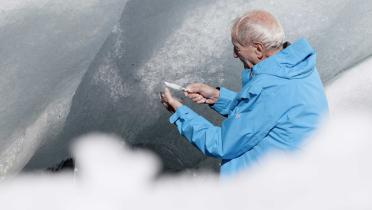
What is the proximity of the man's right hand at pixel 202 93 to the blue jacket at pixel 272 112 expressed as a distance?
294 mm

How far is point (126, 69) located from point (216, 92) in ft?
2.05

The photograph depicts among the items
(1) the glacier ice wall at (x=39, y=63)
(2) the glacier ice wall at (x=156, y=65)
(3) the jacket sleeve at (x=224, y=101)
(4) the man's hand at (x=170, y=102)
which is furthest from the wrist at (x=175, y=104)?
(1) the glacier ice wall at (x=39, y=63)

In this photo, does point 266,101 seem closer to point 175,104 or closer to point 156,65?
point 175,104

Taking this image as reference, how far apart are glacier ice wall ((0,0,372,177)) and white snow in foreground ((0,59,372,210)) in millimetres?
92

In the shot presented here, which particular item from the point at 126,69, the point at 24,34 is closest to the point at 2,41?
the point at 24,34

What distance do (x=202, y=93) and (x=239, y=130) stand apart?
1.32 feet

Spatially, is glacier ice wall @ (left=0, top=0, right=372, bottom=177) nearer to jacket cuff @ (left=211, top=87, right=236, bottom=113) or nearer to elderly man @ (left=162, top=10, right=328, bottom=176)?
jacket cuff @ (left=211, top=87, right=236, bottom=113)

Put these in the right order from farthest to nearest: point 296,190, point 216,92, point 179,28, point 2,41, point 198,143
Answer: point 179,28
point 2,41
point 216,92
point 198,143
point 296,190

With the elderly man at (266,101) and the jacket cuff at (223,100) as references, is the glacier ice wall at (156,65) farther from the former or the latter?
the elderly man at (266,101)

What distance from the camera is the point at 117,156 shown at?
75.0 inches

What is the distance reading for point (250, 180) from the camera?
4.20 feet

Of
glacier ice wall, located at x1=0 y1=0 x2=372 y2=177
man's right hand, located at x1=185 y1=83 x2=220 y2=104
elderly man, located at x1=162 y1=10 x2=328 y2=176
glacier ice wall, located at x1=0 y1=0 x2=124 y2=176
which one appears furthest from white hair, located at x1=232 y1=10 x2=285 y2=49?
glacier ice wall, located at x1=0 y1=0 x2=124 y2=176

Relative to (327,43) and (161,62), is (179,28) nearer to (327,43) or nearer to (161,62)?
(161,62)

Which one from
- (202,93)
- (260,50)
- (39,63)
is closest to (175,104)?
(202,93)
